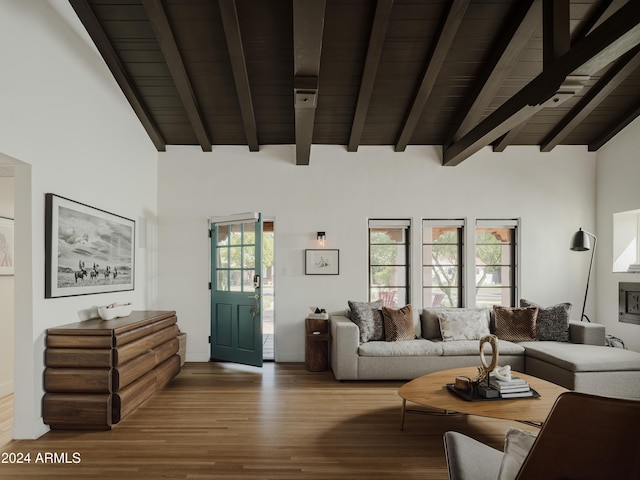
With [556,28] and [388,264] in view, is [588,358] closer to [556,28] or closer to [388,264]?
[388,264]

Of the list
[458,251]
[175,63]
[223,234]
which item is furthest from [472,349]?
[175,63]

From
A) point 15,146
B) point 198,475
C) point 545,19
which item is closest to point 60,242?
point 15,146

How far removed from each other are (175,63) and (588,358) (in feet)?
16.5

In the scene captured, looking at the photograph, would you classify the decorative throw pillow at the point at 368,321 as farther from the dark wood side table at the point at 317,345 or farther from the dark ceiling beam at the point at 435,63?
the dark ceiling beam at the point at 435,63

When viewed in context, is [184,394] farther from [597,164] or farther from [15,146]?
[597,164]

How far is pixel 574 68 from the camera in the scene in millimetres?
3242

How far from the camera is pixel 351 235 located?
6.13 m

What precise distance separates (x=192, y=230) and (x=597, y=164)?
5780 millimetres

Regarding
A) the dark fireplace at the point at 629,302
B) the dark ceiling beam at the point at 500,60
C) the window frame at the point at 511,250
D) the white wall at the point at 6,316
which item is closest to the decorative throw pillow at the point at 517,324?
the window frame at the point at 511,250

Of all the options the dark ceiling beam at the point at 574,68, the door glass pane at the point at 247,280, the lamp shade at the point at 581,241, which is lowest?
the door glass pane at the point at 247,280

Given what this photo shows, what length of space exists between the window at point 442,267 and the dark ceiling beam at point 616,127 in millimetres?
2174

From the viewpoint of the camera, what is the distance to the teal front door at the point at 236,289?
18.4ft

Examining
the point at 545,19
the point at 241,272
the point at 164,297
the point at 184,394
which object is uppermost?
the point at 545,19

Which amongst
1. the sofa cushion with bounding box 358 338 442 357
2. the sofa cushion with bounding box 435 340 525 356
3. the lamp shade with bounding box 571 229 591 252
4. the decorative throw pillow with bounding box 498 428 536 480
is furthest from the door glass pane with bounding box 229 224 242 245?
the decorative throw pillow with bounding box 498 428 536 480
